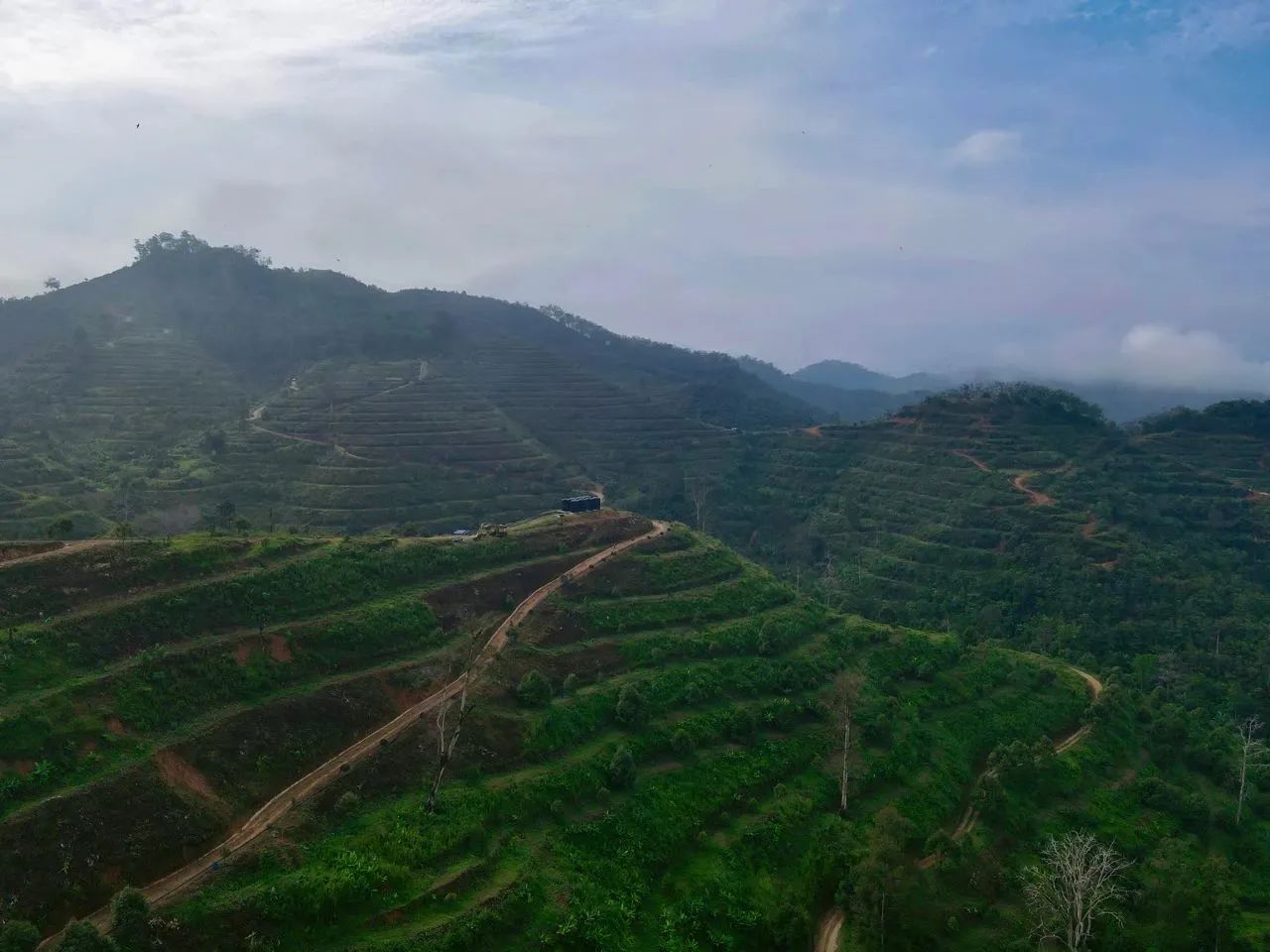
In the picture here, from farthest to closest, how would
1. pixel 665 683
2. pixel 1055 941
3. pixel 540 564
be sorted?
pixel 540 564, pixel 665 683, pixel 1055 941

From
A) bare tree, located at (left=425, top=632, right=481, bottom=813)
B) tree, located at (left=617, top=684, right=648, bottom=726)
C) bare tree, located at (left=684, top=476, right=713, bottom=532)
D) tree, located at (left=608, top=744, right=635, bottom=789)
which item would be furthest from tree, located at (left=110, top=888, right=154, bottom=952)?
bare tree, located at (left=684, top=476, right=713, bottom=532)

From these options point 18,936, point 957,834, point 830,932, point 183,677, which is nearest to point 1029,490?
point 957,834

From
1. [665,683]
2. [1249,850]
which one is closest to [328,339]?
[665,683]

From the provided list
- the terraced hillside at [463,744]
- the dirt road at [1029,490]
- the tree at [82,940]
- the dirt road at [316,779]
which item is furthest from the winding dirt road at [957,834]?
the dirt road at [1029,490]

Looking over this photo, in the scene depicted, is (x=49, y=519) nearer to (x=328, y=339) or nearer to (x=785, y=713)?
(x=785, y=713)

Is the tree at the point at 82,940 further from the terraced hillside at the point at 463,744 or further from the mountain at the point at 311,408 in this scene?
the mountain at the point at 311,408

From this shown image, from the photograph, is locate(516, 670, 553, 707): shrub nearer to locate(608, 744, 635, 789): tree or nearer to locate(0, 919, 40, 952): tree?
locate(608, 744, 635, 789): tree
